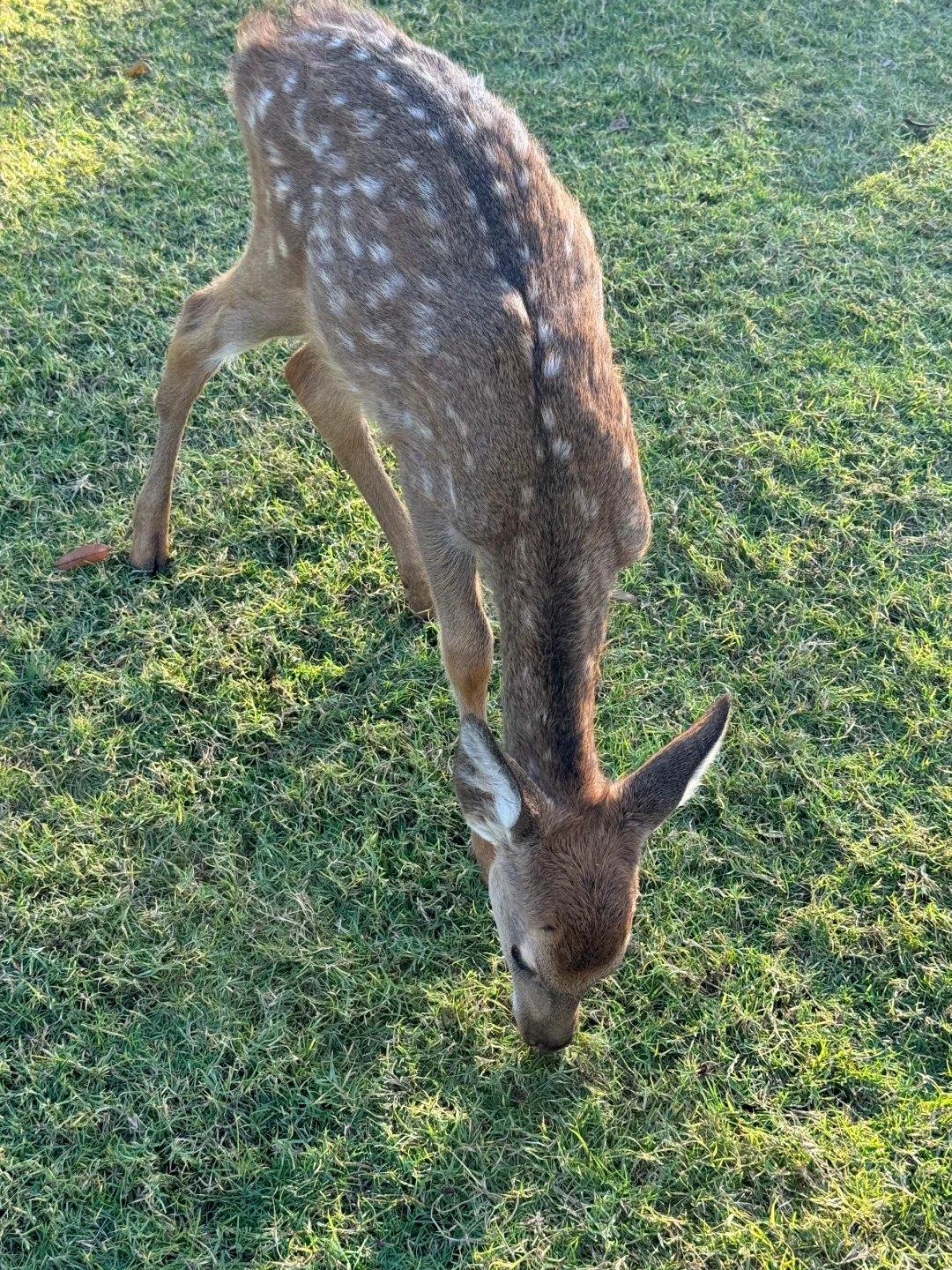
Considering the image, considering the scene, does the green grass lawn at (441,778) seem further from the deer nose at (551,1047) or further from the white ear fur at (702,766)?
the white ear fur at (702,766)

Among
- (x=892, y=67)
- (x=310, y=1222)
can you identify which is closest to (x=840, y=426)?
(x=892, y=67)

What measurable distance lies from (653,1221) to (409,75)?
3.79m

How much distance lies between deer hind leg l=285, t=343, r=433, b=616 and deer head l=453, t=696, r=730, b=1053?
1480mm

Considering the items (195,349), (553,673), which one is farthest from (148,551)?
(553,673)

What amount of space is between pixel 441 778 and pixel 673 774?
1.20 meters

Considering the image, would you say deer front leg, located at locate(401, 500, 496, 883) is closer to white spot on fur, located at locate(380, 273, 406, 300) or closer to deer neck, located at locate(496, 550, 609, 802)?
deer neck, located at locate(496, 550, 609, 802)

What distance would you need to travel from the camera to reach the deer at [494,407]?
8.61 ft

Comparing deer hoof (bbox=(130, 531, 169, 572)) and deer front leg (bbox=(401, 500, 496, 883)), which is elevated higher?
deer front leg (bbox=(401, 500, 496, 883))

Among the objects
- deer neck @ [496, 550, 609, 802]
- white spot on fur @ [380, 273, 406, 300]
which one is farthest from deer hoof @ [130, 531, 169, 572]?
deer neck @ [496, 550, 609, 802]

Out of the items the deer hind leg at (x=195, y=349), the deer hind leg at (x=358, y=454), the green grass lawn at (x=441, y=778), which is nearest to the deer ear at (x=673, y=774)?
the green grass lawn at (x=441, y=778)

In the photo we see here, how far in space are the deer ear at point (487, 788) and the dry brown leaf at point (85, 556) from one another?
216cm

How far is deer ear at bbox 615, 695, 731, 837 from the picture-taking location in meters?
2.56

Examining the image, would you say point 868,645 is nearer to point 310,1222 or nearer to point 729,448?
point 729,448

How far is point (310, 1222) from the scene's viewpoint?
2.69 metres
